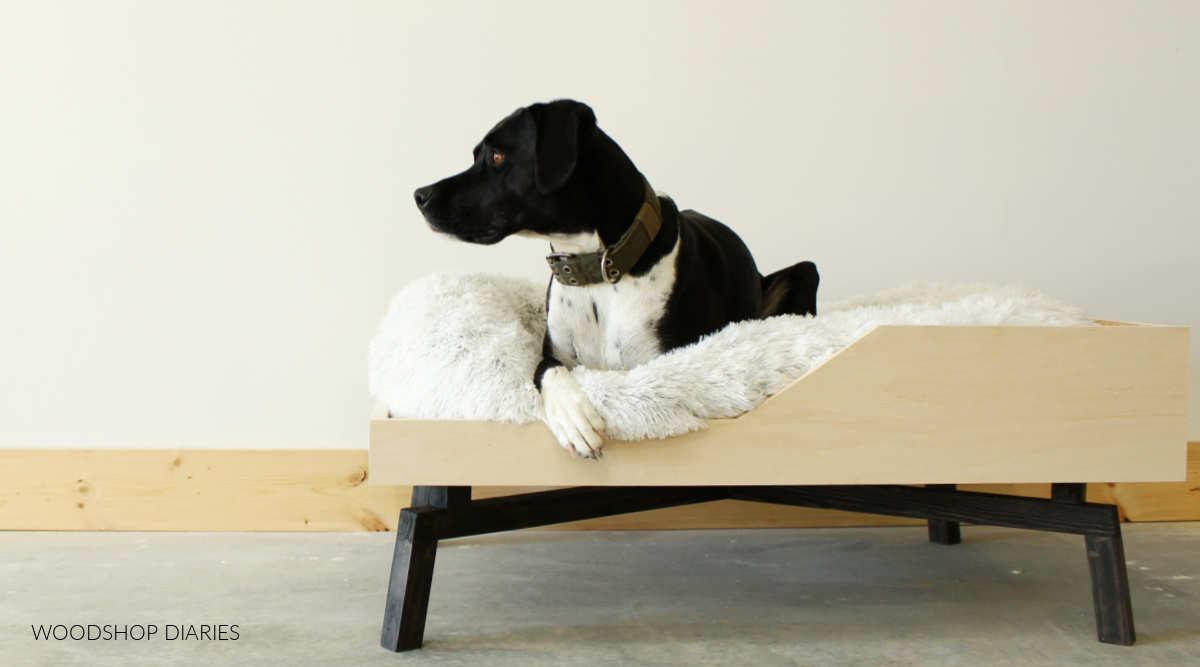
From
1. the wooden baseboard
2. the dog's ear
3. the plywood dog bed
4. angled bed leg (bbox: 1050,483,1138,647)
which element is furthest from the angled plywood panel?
the wooden baseboard

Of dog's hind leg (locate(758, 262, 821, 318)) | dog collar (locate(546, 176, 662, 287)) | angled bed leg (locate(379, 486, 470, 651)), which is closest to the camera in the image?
angled bed leg (locate(379, 486, 470, 651))

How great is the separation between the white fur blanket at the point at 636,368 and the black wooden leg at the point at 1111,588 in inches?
14.6

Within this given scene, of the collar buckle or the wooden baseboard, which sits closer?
the collar buckle

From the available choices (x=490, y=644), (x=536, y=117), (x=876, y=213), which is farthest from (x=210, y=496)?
(x=876, y=213)

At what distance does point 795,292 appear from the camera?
6.88 ft

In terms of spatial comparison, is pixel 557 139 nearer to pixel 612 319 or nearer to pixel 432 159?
pixel 612 319

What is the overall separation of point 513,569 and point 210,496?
863mm

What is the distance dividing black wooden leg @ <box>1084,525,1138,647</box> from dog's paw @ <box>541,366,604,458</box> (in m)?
0.86

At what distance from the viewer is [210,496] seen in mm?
2281

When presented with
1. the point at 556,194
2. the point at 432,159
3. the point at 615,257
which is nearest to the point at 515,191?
the point at 556,194

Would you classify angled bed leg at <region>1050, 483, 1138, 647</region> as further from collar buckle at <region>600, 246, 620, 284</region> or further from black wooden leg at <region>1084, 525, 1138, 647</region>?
collar buckle at <region>600, 246, 620, 284</region>

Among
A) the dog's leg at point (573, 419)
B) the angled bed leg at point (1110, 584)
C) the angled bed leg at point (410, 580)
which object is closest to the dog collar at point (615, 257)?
the dog's leg at point (573, 419)

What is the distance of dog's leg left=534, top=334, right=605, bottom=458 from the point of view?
133 cm

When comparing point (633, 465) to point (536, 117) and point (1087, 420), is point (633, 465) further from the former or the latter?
point (1087, 420)
